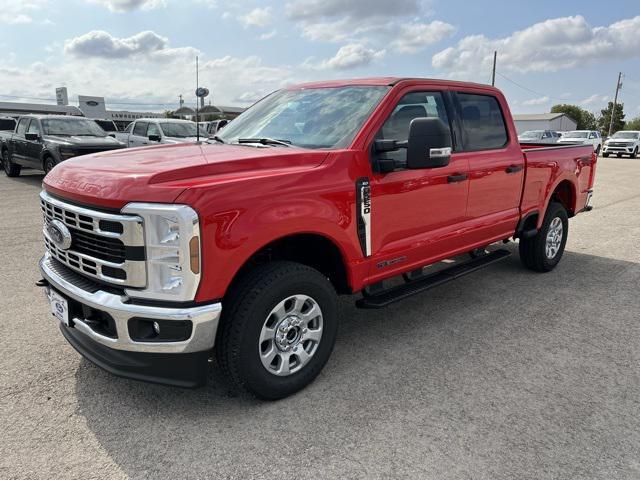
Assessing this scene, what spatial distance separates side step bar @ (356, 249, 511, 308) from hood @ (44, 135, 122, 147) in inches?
372

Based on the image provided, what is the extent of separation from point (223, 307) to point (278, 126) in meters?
1.62

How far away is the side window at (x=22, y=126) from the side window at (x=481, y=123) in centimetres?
1244

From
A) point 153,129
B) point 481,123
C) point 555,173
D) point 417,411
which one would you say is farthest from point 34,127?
point 417,411

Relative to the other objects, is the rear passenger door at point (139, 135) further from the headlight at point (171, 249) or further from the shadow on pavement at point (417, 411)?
the headlight at point (171, 249)

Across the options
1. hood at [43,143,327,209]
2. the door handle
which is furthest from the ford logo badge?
the door handle

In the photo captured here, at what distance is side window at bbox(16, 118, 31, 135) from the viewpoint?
13128 millimetres

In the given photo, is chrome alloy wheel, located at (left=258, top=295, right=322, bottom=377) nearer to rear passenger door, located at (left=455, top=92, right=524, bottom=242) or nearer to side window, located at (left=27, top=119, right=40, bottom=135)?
rear passenger door, located at (left=455, top=92, right=524, bottom=242)

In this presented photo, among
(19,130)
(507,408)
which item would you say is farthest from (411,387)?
(19,130)

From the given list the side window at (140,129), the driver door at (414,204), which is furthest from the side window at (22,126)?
the driver door at (414,204)

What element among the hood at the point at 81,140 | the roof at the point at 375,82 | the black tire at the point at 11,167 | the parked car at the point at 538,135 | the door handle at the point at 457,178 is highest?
the parked car at the point at 538,135

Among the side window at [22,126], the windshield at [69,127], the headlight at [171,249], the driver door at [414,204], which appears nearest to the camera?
the headlight at [171,249]

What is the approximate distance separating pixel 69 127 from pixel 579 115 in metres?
112

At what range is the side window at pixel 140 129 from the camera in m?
14.9

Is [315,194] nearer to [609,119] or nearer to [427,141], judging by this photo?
[427,141]
